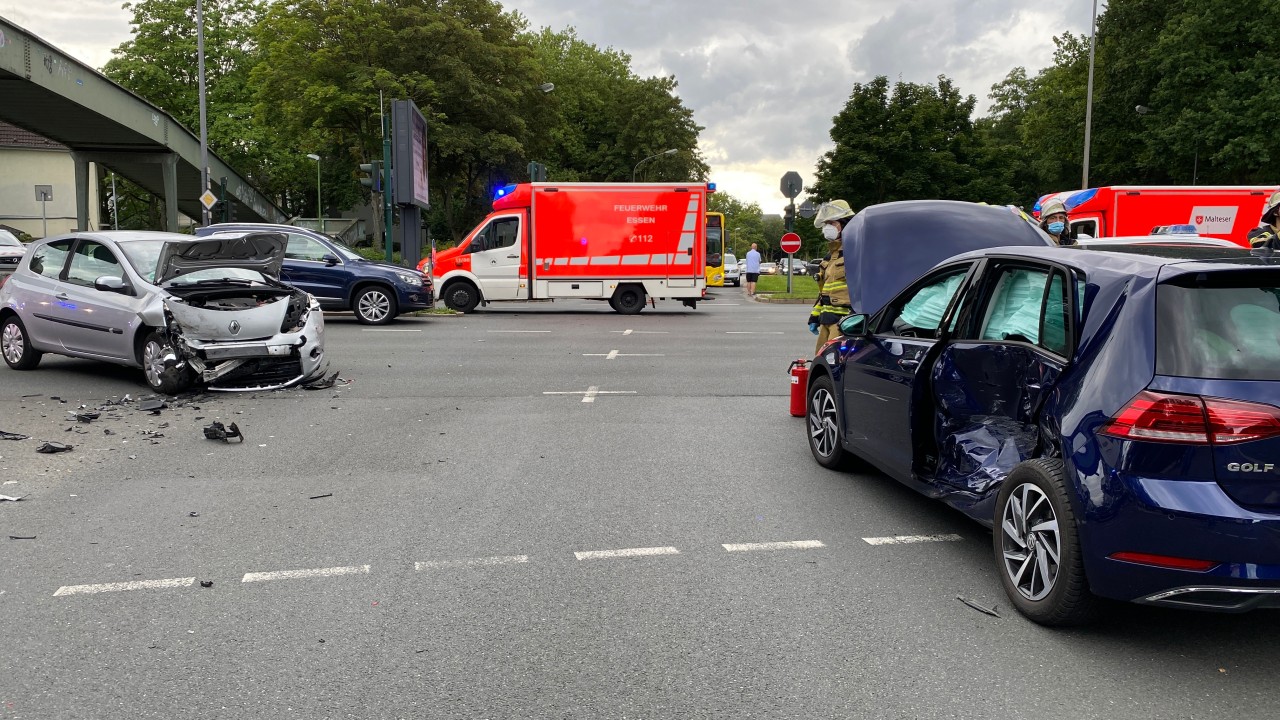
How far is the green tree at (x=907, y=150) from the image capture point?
59.3 m

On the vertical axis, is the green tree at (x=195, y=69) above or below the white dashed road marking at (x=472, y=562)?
above

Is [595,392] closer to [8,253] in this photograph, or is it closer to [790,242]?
[790,242]

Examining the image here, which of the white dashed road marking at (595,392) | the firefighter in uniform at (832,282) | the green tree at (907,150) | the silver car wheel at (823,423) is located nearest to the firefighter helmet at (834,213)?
the firefighter in uniform at (832,282)

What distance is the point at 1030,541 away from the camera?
158 inches

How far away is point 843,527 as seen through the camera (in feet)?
17.6

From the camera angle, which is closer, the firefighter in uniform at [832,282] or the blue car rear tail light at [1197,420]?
the blue car rear tail light at [1197,420]

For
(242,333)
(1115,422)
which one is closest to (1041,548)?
(1115,422)

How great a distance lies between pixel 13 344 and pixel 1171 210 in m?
20.1

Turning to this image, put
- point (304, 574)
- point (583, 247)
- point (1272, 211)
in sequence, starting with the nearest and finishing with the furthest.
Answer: point (304, 574) → point (1272, 211) → point (583, 247)

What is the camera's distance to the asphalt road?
3.35m

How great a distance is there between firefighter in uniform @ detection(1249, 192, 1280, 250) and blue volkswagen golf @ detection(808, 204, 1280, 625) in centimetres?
355

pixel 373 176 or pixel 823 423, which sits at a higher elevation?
pixel 373 176

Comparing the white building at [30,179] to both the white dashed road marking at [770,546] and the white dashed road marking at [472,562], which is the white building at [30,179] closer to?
the white dashed road marking at [472,562]

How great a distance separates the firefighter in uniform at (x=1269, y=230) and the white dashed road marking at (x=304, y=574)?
21.1ft
